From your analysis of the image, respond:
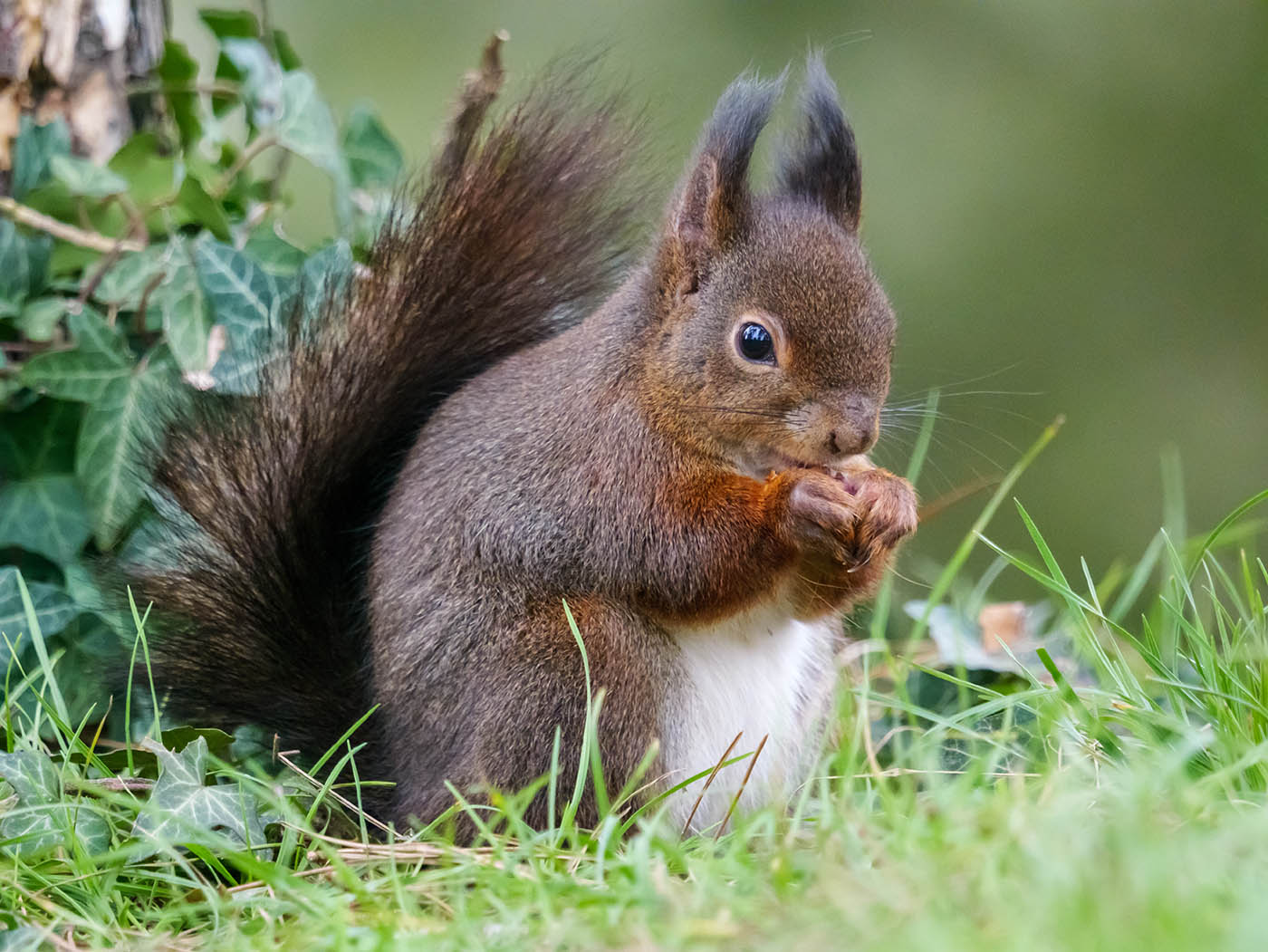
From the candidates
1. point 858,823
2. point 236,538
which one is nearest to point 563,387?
point 236,538

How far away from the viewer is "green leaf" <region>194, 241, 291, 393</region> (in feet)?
6.77

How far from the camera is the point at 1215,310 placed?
4152 millimetres

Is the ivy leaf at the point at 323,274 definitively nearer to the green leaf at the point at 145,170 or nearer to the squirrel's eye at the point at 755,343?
the green leaf at the point at 145,170

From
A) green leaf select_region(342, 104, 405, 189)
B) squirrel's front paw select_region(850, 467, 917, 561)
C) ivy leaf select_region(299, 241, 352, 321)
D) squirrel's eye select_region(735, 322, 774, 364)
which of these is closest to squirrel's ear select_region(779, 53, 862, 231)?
squirrel's eye select_region(735, 322, 774, 364)

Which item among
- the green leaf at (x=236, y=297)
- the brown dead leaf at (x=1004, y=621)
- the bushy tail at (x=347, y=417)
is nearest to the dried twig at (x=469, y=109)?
the bushy tail at (x=347, y=417)

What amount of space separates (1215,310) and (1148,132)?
0.61m

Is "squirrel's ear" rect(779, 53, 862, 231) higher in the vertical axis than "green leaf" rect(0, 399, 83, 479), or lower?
higher

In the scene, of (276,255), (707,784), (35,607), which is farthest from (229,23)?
(707,784)

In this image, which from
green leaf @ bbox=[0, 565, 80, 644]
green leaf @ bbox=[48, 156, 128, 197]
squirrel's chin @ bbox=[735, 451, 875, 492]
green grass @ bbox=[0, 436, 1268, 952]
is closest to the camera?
green grass @ bbox=[0, 436, 1268, 952]

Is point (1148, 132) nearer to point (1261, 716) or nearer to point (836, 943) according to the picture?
point (1261, 716)

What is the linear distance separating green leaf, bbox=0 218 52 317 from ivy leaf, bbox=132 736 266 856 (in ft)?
3.12

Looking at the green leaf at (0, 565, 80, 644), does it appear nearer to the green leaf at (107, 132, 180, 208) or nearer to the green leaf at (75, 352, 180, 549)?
the green leaf at (75, 352, 180, 549)

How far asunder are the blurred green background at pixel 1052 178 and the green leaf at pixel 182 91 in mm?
1507

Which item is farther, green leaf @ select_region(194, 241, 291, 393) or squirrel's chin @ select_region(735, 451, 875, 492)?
green leaf @ select_region(194, 241, 291, 393)
